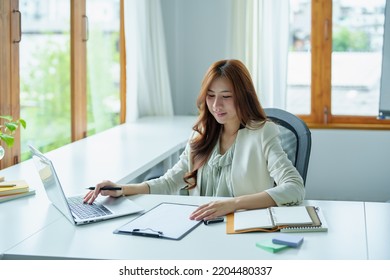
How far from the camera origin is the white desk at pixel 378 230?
195 cm

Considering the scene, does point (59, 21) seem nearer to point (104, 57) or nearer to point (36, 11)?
point (36, 11)

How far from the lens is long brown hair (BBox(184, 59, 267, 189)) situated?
2.74 metres

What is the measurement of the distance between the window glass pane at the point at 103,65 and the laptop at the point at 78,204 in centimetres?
201

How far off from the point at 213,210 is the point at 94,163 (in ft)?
4.31

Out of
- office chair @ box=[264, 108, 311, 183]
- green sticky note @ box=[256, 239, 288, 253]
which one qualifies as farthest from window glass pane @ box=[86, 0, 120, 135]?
green sticky note @ box=[256, 239, 288, 253]

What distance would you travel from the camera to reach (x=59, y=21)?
4.03m

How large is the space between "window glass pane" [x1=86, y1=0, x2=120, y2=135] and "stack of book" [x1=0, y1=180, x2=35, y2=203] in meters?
1.82

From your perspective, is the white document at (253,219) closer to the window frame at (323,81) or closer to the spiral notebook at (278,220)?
the spiral notebook at (278,220)

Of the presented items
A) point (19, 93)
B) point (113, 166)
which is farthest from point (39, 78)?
point (113, 166)

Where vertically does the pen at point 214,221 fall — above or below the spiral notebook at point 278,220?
below

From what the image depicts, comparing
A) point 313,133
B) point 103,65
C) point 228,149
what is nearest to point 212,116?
point 228,149

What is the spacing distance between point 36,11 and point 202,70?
1.69 metres

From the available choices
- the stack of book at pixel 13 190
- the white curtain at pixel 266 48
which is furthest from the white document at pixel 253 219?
the white curtain at pixel 266 48

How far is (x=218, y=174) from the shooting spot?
111 inches
